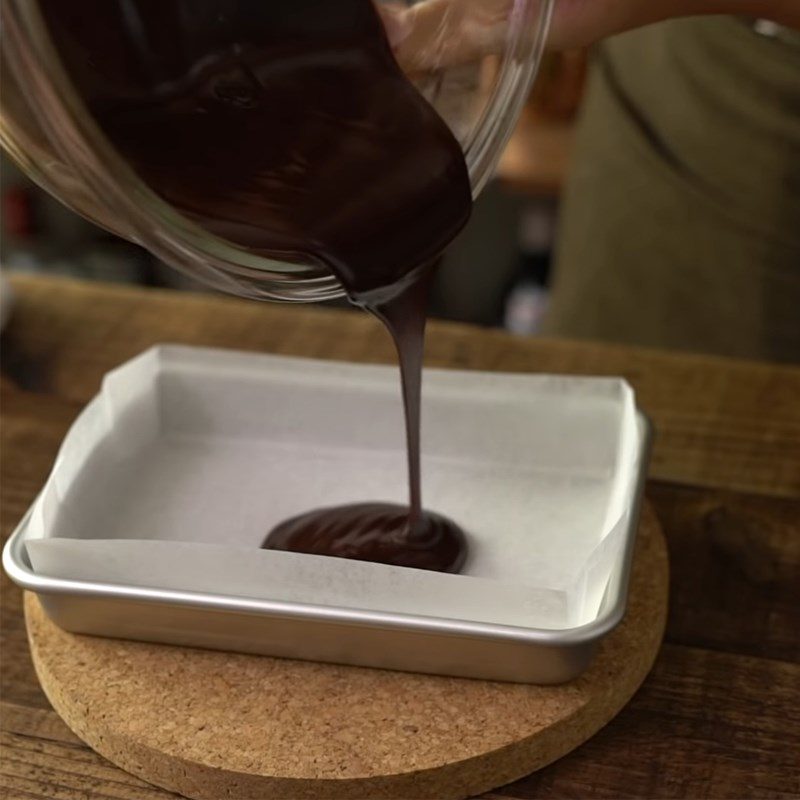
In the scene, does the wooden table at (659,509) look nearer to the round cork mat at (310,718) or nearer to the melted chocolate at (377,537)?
the round cork mat at (310,718)

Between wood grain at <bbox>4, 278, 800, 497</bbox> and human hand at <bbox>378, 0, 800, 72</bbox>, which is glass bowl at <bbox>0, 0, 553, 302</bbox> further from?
wood grain at <bbox>4, 278, 800, 497</bbox>

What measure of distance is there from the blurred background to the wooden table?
996mm

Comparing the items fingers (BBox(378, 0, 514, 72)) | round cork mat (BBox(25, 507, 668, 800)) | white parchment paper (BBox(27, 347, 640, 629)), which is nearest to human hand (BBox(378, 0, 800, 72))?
fingers (BBox(378, 0, 514, 72))

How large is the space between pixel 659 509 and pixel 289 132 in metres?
0.34

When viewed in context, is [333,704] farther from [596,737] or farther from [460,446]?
[460,446]

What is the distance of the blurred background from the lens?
2037mm

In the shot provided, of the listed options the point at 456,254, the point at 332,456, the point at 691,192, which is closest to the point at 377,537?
the point at 332,456

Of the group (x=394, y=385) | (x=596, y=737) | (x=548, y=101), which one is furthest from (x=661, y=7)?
(x=548, y=101)

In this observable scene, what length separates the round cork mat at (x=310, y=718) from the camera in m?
0.58

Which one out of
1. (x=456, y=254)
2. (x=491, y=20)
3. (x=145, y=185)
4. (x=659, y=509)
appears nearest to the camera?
(x=145, y=185)

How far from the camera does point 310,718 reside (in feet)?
1.98

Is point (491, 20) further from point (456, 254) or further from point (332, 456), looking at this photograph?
point (456, 254)

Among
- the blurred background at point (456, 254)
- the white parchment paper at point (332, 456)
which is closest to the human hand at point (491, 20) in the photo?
the white parchment paper at point (332, 456)

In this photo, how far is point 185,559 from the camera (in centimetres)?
63
